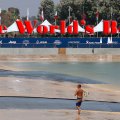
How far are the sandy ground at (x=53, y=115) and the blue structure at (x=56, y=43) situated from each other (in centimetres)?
5472

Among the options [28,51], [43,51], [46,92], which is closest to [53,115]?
[46,92]

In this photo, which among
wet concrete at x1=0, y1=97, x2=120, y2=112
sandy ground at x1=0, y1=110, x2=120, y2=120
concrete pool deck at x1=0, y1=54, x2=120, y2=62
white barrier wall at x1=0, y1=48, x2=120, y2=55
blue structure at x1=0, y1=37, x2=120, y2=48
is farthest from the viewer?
blue structure at x1=0, y1=37, x2=120, y2=48

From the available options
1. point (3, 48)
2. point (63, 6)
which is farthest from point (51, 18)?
point (3, 48)

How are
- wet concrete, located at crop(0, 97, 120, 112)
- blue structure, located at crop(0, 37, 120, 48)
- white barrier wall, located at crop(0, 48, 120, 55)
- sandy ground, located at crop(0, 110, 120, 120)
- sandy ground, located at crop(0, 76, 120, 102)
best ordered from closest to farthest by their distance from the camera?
sandy ground, located at crop(0, 110, 120, 120) → wet concrete, located at crop(0, 97, 120, 112) → sandy ground, located at crop(0, 76, 120, 102) → white barrier wall, located at crop(0, 48, 120, 55) → blue structure, located at crop(0, 37, 120, 48)

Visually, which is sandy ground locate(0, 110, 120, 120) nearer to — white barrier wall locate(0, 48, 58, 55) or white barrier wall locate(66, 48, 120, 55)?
white barrier wall locate(66, 48, 120, 55)

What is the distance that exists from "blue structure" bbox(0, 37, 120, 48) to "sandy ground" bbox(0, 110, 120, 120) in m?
54.7

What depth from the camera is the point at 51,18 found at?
155625 mm

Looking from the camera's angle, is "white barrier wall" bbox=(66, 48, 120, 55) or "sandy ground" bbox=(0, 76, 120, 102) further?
"white barrier wall" bbox=(66, 48, 120, 55)

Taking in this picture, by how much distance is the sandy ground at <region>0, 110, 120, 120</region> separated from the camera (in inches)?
807

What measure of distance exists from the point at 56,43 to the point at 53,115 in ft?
186

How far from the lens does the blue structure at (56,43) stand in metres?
77.2

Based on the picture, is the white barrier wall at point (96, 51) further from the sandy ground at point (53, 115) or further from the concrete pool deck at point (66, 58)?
the sandy ground at point (53, 115)

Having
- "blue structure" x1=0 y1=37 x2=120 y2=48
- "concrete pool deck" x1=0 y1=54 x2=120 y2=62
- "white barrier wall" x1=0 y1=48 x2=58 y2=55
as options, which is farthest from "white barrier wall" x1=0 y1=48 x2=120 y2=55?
"blue structure" x1=0 y1=37 x2=120 y2=48

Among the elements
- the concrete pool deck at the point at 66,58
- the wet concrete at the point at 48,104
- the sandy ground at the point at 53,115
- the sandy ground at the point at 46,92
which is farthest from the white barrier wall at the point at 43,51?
the sandy ground at the point at 53,115
